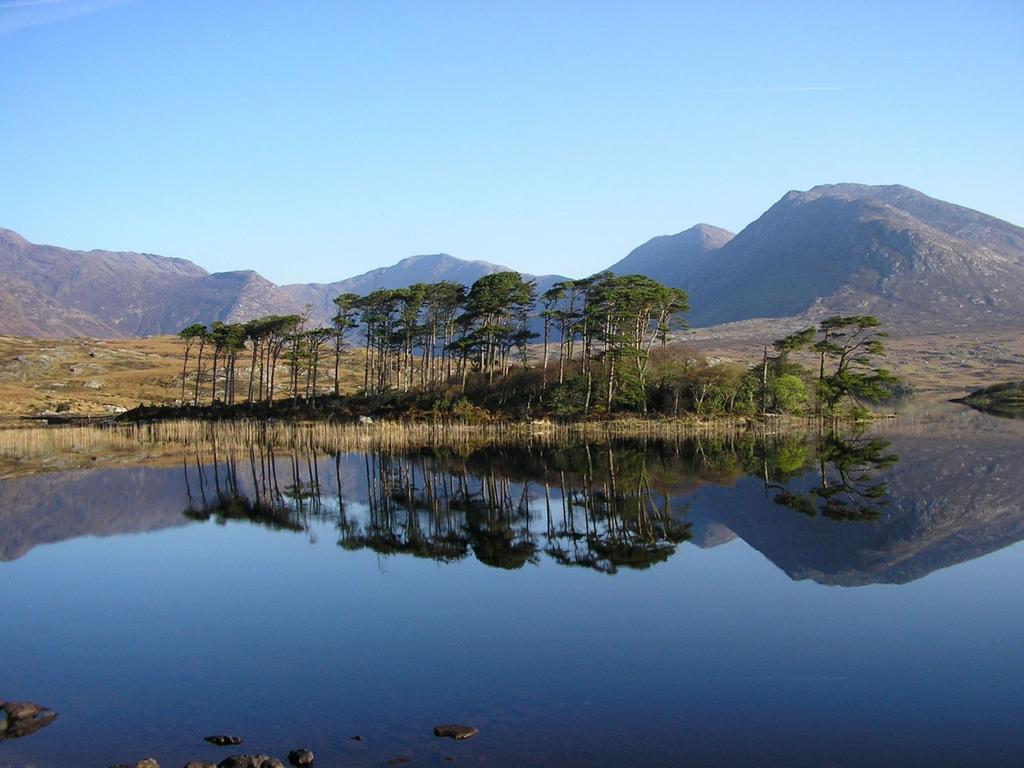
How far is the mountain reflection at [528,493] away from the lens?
20.5m

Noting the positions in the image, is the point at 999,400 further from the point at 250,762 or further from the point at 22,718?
the point at 22,718

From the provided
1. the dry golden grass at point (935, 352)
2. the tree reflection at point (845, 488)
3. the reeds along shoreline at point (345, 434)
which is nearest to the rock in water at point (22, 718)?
the tree reflection at point (845, 488)

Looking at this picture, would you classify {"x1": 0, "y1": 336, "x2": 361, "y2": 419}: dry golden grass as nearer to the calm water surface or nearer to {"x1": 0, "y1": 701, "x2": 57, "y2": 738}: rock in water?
the calm water surface

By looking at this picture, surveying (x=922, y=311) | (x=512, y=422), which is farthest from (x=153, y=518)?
(x=922, y=311)

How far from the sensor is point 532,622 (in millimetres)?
13953

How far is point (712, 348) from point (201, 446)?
387 feet

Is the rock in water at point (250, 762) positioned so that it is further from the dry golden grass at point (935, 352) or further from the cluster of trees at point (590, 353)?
the dry golden grass at point (935, 352)

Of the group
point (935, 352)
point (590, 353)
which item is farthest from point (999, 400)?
point (935, 352)

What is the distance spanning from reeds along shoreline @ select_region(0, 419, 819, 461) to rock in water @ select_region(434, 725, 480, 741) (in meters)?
35.0

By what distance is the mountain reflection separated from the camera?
2048 centimetres

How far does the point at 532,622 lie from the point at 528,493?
13958 mm

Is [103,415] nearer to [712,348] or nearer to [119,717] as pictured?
[119,717]

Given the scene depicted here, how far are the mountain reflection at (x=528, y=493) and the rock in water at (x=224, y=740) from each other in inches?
357

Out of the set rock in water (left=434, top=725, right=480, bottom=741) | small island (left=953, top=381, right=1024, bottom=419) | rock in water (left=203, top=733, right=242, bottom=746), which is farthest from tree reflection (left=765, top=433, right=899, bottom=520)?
small island (left=953, top=381, right=1024, bottom=419)
